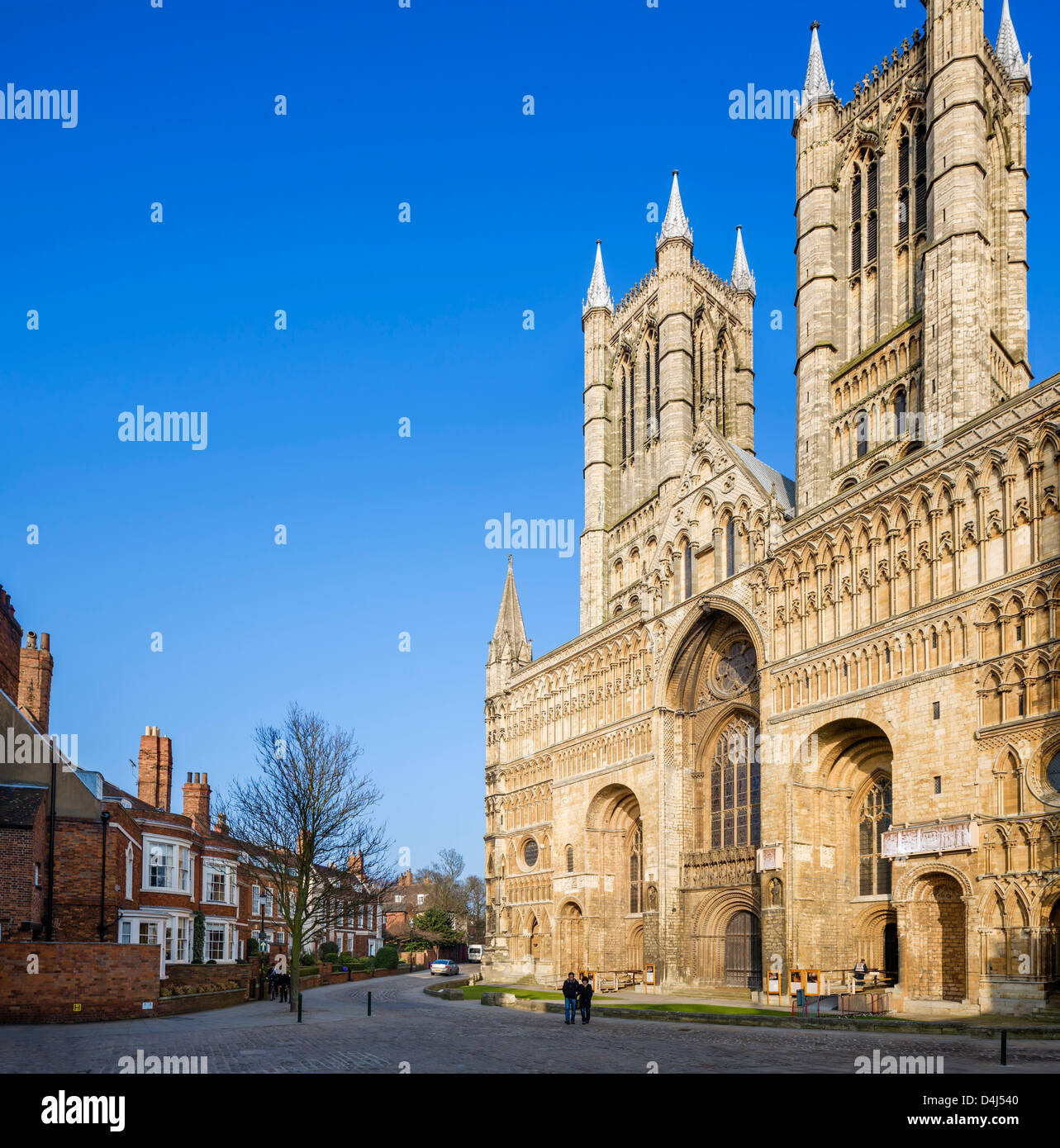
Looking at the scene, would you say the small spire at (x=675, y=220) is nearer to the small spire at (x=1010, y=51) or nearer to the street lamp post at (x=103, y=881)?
the small spire at (x=1010, y=51)

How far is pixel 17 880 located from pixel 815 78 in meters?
48.8

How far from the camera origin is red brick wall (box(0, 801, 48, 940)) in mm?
32219

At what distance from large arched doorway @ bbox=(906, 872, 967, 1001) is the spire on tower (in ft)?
110

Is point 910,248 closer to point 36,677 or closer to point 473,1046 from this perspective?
point 473,1046

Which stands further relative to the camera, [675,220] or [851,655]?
[675,220]

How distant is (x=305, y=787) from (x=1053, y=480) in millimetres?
25960

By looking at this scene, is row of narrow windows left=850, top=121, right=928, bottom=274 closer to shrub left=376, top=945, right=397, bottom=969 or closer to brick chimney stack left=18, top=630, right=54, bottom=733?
brick chimney stack left=18, top=630, right=54, bottom=733

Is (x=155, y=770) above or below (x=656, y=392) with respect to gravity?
below

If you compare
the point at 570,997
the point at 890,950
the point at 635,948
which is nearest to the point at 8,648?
the point at 635,948

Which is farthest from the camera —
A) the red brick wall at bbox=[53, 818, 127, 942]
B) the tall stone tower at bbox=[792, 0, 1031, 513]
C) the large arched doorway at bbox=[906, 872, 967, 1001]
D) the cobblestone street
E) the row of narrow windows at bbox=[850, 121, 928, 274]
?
the row of narrow windows at bbox=[850, 121, 928, 274]

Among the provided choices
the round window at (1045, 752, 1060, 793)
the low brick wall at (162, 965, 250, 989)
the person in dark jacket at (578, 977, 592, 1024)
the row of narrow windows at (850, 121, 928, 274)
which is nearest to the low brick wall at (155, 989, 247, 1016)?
the low brick wall at (162, 965, 250, 989)

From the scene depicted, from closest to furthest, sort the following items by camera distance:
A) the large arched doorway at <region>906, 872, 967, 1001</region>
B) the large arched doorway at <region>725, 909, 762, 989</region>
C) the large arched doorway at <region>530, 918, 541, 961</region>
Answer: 1. the large arched doorway at <region>906, 872, 967, 1001</region>
2. the large arched doorway at <region>725, 909, 762, 989</region>
3. the large arched doorway at <region>530, 918, 541, 961</region>

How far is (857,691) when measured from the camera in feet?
115

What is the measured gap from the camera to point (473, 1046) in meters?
22.3
